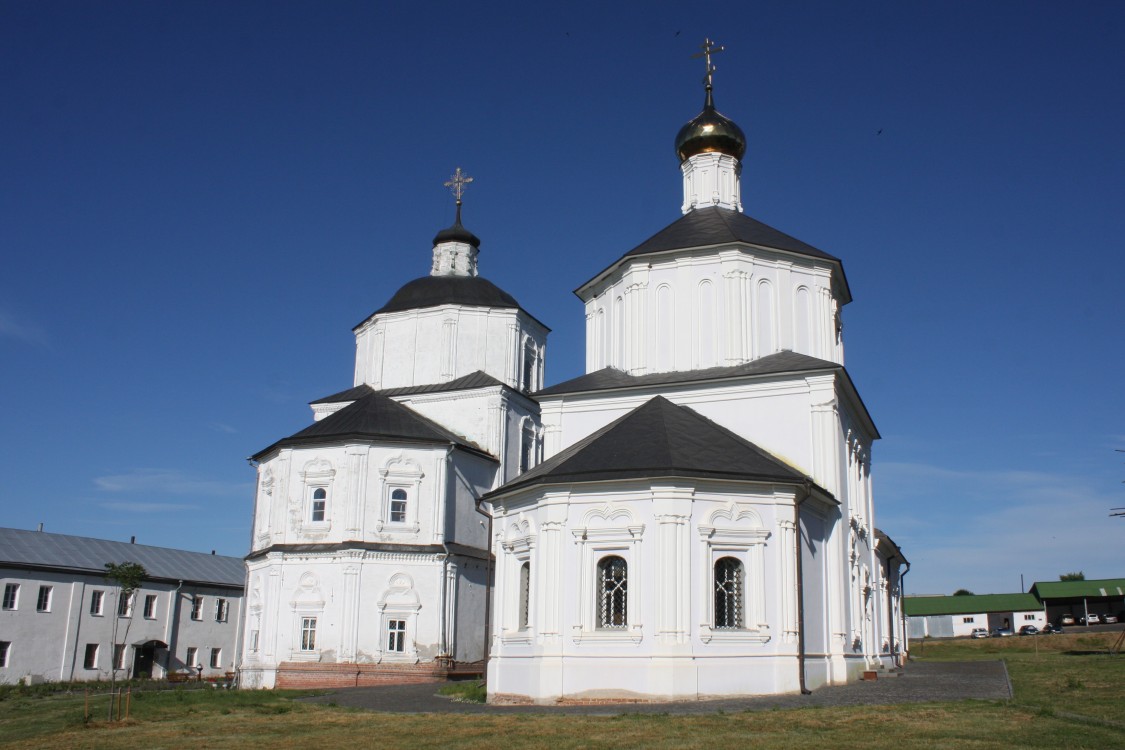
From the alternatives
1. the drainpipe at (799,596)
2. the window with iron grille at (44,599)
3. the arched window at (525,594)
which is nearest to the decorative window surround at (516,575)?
the arched window at (525,594)

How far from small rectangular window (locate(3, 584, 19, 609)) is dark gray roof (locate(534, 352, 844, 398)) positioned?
2371 centimetres

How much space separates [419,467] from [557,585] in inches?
461

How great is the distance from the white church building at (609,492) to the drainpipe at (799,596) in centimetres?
6

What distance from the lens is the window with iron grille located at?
1420 inches

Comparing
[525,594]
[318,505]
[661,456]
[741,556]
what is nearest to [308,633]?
[318,505]

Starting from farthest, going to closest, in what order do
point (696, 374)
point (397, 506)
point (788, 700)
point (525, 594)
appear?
point (397, 506)
point (696, 374)
point (525, 594)
point (788, 700)

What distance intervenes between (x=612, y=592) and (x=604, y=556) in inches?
25.1

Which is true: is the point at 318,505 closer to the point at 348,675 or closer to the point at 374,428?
the point at 374,428

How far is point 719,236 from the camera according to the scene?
2338 centimetres

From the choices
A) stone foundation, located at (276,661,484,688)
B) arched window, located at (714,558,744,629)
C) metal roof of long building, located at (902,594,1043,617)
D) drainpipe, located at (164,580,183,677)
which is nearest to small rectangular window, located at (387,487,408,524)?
stone foundation, located at (276,661,484,688)

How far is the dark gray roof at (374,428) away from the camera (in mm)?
28109

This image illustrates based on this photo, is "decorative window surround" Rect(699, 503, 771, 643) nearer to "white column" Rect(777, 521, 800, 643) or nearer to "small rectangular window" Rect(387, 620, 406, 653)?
"white column" Rect(777, 521, 800, 643)

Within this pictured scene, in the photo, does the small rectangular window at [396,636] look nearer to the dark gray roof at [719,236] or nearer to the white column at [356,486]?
the white column at [356,486]

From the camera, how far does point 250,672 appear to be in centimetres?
2694
